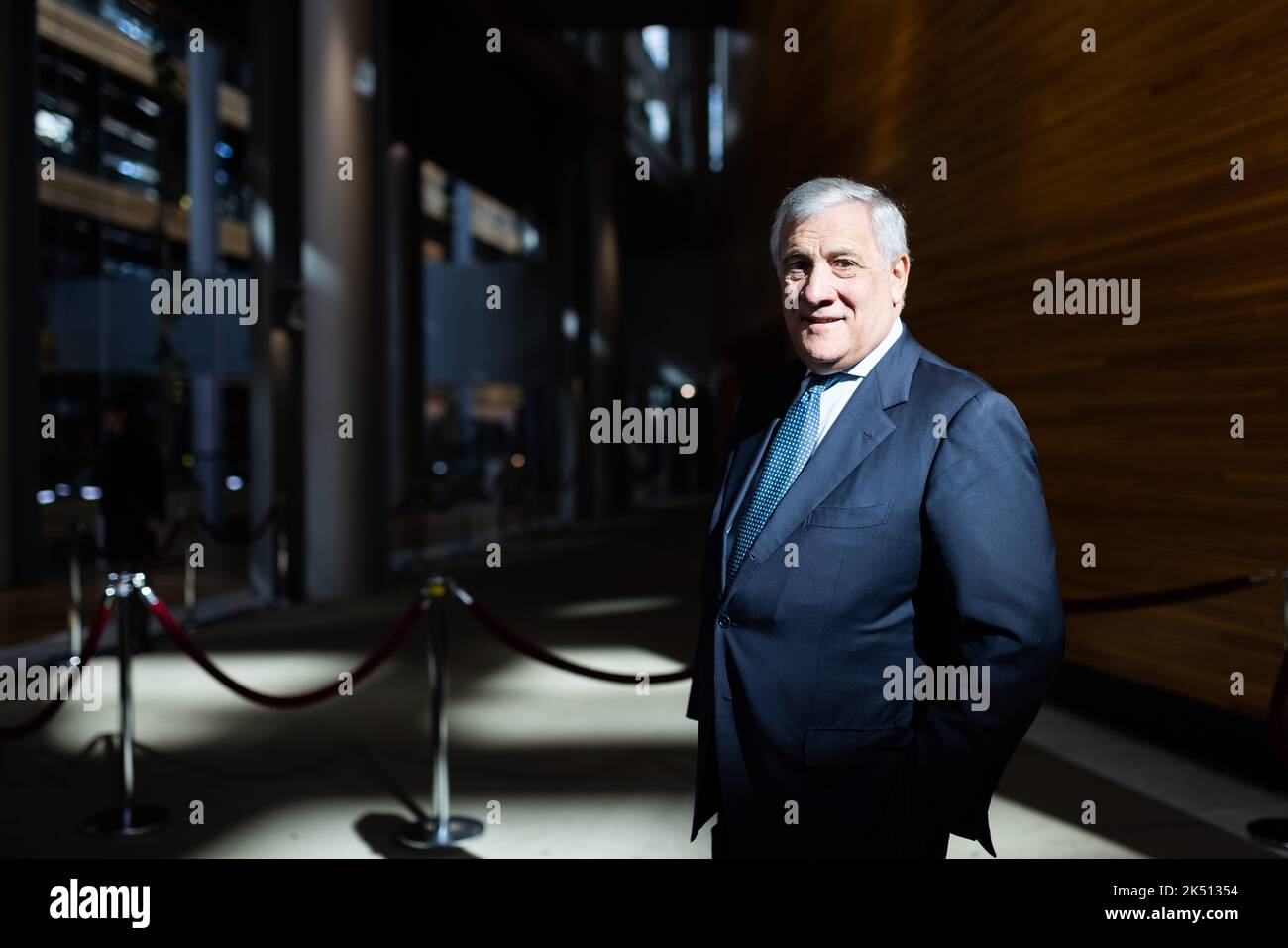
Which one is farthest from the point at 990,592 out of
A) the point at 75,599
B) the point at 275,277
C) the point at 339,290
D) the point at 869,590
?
the point at 275,277

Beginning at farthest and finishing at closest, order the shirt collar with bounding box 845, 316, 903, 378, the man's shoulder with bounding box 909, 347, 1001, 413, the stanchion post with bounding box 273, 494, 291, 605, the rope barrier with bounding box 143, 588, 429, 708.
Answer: the stanchion post with bounding box 273, 494, 291, 605, the rope barrier with bounding box 143, 588, 429, 708, the shirt collar with bounding box 845, 316, 903, 378, the man's shoulder with bounding box 909, 347, 1001, 413

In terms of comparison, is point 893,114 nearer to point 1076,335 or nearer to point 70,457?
point 1076,335

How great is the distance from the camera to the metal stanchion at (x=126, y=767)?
4.79m

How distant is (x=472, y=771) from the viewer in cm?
575

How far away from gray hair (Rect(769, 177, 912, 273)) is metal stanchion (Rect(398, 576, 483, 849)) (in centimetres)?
337

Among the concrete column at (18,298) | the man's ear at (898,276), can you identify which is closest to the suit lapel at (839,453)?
the man's ear at (898,276)

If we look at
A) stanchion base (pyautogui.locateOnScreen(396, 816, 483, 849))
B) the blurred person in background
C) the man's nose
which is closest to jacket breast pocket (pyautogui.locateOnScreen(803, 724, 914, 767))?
the man's nose

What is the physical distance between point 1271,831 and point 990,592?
150 inches

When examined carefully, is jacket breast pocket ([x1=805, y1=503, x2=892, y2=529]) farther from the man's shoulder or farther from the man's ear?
the man's ear

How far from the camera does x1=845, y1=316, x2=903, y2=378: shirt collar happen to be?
2.12m

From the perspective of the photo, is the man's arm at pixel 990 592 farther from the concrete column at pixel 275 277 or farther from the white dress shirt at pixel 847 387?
the concrete column at pixel 275 277

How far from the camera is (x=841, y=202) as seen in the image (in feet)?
6.66

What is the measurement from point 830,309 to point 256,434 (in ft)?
36.1
